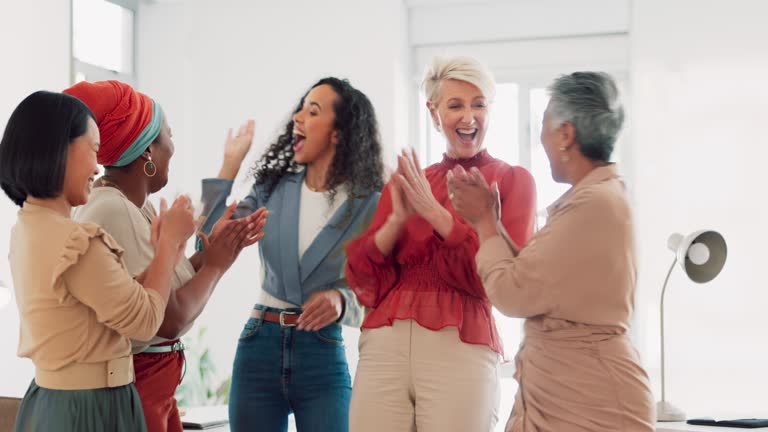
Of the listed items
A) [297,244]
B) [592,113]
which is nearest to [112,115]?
[297,244]

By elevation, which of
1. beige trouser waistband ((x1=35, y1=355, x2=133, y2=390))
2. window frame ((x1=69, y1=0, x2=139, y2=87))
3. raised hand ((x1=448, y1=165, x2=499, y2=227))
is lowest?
beige trouser waistband ((x1=35, y1=355, x2=133, y2=390))

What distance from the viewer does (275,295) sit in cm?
221

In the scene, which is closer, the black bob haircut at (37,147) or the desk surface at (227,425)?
the black bob haircut at (37,147)

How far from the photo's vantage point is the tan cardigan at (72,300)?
1657mm

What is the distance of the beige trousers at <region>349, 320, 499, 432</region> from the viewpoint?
193cm

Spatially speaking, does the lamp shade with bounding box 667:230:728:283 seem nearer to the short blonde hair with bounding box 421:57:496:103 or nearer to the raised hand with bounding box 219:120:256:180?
the short blonde hair with bounding box 421:57:496:103

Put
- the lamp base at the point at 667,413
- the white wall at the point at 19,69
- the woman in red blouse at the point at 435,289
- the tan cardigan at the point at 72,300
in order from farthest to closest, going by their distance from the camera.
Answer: the white wall at the point at 19,69 → the lamp base at the point at 667,413 → the woman in red blouse at the point at 435,289 → the tan cardigan at the point at 72,300

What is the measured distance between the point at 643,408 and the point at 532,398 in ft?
0.73

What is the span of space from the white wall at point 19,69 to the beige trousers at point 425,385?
10.0 ft

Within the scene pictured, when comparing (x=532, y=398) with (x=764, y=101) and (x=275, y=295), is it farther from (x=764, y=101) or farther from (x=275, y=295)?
(x=764, y=101)

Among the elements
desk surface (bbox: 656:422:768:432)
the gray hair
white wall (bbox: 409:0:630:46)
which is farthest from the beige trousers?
white wall (bbox: 409:0:630:46)

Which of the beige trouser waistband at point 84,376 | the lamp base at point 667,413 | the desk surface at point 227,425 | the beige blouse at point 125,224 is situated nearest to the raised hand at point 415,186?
the beige blouse at point 125,224

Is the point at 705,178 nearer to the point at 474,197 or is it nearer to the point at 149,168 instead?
the point at 474,197

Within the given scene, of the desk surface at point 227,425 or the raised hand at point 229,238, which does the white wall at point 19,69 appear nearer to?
the desk surface at point 227,425
